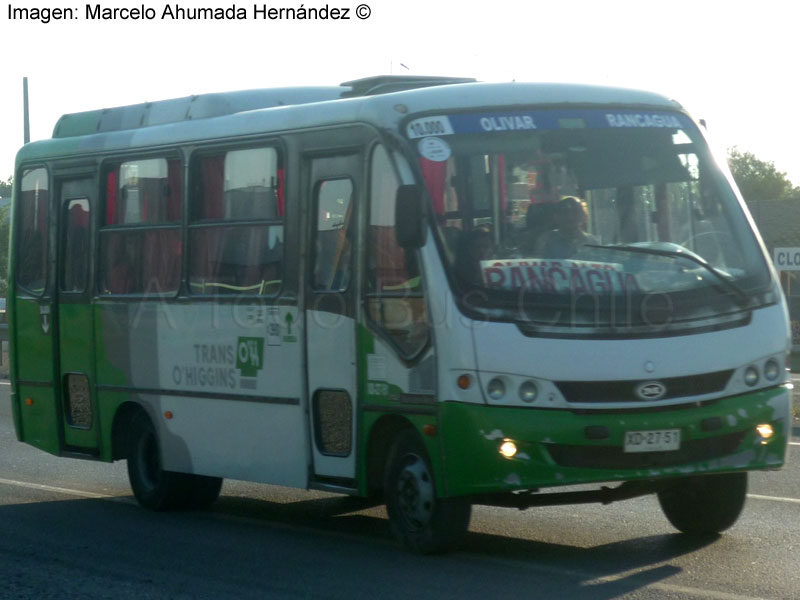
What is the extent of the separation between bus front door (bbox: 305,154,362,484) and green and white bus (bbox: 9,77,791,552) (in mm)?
19

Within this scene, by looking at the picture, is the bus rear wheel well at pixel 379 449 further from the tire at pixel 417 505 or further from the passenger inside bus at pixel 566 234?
the passenger inside bus at pixel 566 234

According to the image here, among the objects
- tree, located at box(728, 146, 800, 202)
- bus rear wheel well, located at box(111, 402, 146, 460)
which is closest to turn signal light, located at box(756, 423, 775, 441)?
bus rear wheel well, located at box(111, 402, 146, 460)

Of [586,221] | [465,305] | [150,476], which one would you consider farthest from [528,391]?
[150,476]

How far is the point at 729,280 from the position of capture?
28.9ft

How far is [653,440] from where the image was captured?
8414mm

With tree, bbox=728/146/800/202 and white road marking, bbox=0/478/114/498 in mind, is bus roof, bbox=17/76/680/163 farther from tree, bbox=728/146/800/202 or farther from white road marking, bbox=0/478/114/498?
tree, bbox=728/146/800/202

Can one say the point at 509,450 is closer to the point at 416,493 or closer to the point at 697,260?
the point at 416,493

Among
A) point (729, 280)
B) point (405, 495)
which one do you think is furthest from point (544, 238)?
point (405, 495)

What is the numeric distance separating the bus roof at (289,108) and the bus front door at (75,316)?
→ 0.42 m

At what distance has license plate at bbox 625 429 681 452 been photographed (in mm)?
8375

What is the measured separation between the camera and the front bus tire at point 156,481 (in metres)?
11.7

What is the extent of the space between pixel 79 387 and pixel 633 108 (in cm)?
541

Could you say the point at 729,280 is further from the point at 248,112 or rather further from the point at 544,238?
the point at 248,112

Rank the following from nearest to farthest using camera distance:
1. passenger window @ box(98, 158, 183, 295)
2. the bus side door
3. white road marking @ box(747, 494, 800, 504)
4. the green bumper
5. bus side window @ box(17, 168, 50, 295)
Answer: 1. the green bumper
2. white road marking @ box(747, 494, 800, 504)
3. passenger window @ box(98, 158, 183, 295)
4. the bus side door
5. bus side window @ box(17, 168, 50, 295)
